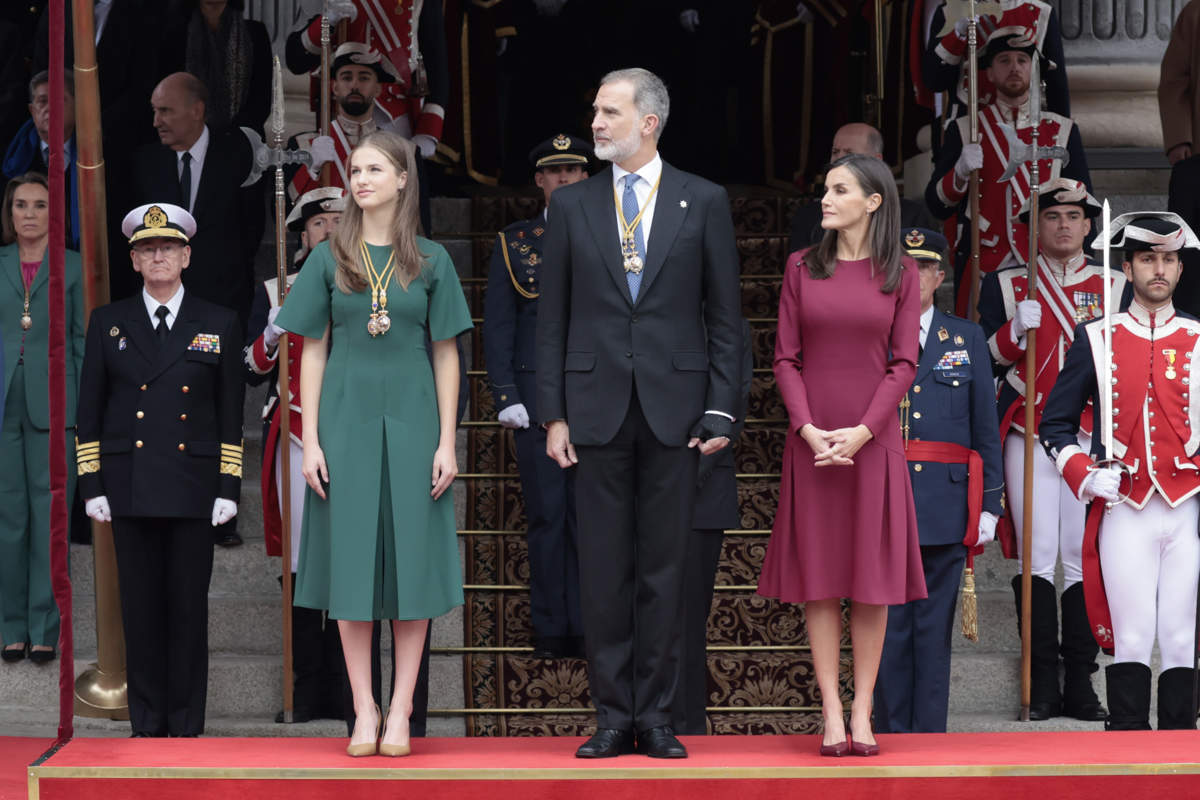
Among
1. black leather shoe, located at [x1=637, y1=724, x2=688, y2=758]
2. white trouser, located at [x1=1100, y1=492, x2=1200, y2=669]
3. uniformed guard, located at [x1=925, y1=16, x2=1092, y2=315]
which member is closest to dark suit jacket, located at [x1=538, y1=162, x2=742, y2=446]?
black leather shoe, located at [x1=637, y1=724, x2=688, y2=758]

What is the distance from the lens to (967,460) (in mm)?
6203

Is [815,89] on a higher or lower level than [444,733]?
higher

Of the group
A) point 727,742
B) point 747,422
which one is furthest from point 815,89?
point 727,742

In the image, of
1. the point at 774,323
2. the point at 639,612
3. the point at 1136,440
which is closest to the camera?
the point at 639,612

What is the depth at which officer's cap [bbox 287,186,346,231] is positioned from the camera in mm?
6652

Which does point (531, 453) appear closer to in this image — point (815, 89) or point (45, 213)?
point (45, 213)

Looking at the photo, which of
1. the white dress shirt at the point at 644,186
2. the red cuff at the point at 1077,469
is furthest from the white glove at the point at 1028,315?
the white dress shirt at the point at 644,186

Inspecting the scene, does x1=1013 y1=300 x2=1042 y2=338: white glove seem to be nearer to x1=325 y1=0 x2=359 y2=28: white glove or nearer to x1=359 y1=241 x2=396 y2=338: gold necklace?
x1=359 y1=241 x2=396 y2=338: gold necklace

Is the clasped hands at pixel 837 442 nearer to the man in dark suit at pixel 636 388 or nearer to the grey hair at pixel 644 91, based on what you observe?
the man in dark suit at pixel 636 388

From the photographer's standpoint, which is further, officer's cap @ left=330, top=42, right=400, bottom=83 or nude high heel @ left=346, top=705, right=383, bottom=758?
officer's cap @ left=330, top=42, right=400, bottom=83

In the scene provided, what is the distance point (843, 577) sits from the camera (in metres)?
4.89

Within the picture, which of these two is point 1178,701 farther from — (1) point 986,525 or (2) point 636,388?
(2) point 636,388

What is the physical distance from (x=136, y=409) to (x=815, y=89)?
5723mm

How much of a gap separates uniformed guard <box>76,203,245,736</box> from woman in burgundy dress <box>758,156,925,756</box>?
6.84 feet
